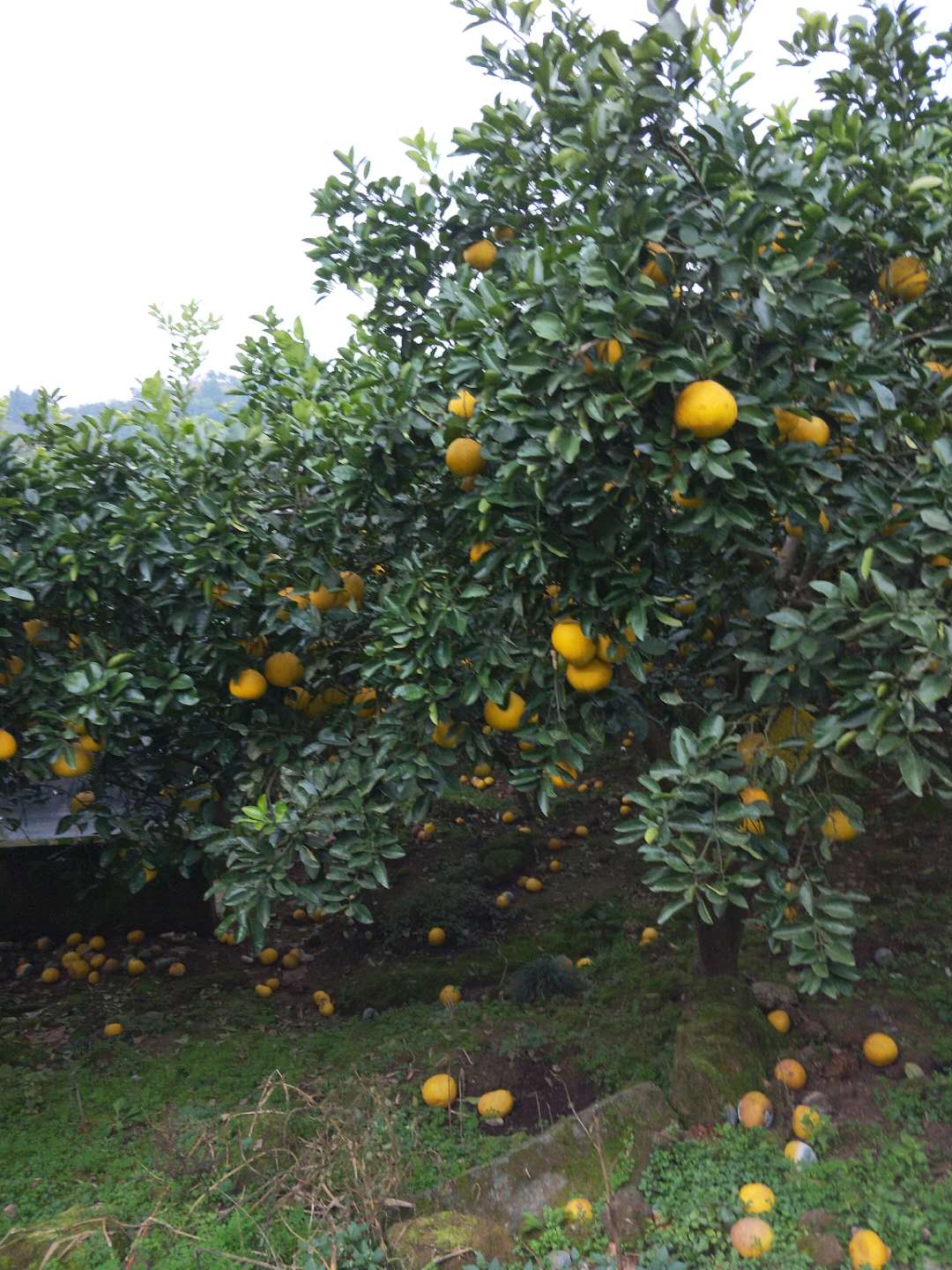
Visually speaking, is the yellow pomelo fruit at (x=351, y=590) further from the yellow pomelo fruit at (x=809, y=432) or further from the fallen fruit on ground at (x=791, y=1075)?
the fallen fruit on ground at (x=791, y=1075)

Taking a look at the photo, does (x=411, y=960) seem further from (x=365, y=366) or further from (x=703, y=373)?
(x=703, y=373)

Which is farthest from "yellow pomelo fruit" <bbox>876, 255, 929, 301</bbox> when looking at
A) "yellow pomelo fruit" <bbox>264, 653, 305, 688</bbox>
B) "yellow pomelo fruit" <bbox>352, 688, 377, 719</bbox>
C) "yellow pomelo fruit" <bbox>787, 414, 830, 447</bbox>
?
"yellow pomelo fruit" <bbox>264, 653, 305, 688</bbox>

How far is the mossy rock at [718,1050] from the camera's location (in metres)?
3.06

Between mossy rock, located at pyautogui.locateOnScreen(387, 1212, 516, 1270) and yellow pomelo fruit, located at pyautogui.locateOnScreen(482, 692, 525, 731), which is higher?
yellow pomelo fruit, located at pyautogui.locateOnScreen(482, 692, 525, 731)

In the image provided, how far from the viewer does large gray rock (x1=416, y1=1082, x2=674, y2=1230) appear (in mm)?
2725

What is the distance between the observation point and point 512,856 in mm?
Result: 6168

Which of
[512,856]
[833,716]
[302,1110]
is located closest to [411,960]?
[512,856]

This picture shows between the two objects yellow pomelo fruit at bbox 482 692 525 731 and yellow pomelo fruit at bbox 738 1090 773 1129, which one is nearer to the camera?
yellow pomelo fruit at bbox 482 692 525 731

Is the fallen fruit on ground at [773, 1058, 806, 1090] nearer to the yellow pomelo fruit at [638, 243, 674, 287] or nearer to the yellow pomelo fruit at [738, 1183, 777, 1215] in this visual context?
the yellow pomelo fruit at [738, 1183, 777, 1215]

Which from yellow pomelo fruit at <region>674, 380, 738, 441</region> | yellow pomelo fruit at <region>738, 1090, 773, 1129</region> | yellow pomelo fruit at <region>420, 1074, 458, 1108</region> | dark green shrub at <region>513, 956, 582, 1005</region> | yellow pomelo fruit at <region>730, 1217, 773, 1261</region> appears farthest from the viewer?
dark green shrub at <region>513, 956, 582, 1005</region>

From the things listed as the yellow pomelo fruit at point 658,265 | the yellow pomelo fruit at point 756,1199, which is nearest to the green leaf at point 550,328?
the yellow pomelo fruit at point 658,265

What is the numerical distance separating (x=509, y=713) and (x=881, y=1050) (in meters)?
1.85

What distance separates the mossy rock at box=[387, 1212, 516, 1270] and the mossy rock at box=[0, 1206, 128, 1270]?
29.9 inches

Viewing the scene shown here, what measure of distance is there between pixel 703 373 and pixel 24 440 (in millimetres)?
2516
